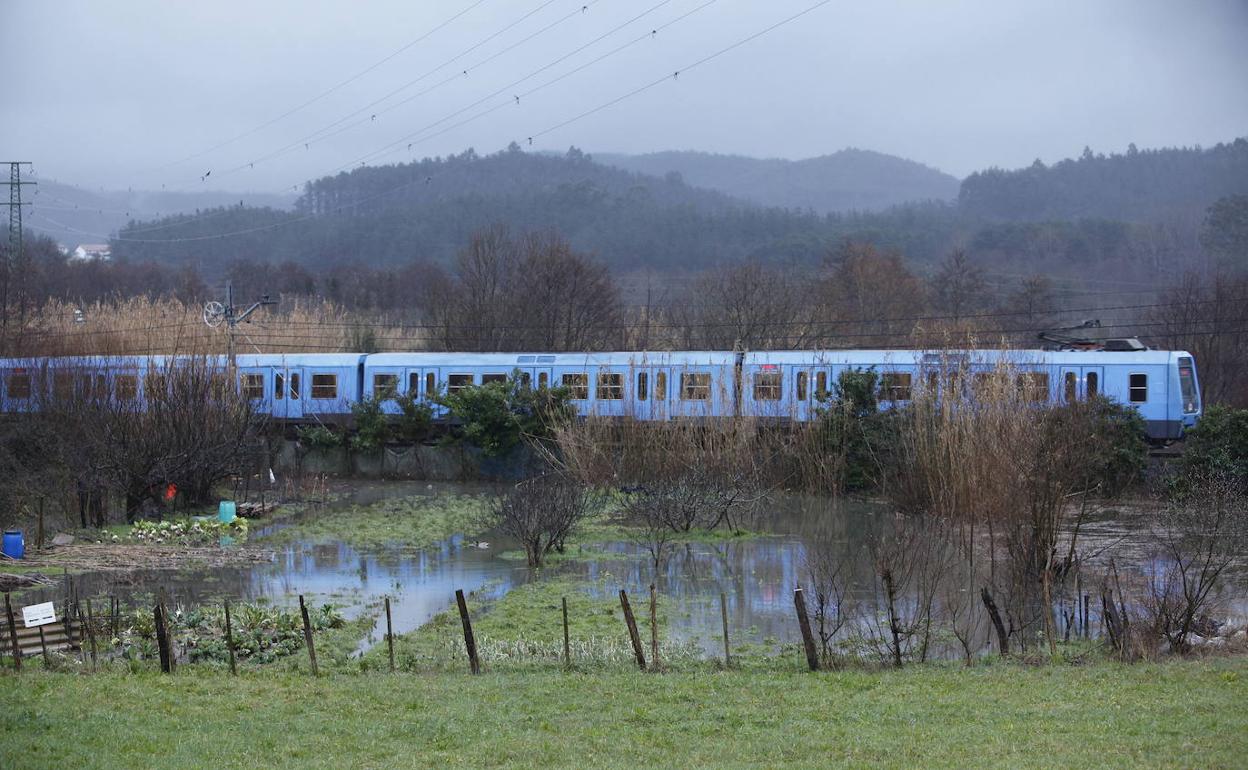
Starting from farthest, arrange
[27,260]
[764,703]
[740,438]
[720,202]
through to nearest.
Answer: [720,202] < [27,260] < [740,438] < [764,703]

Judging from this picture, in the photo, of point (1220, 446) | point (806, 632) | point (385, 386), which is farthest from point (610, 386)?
point (806, 632)

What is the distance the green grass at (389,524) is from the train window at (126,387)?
5.32 m

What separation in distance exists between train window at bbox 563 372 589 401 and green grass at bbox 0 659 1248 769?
74.5 ft

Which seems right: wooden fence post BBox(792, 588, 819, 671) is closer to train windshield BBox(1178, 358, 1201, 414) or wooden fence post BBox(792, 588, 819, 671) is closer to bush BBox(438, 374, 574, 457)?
bush BBox(438, 374, 574, 457)

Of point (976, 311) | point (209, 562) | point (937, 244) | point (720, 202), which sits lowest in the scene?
point (209, 562)

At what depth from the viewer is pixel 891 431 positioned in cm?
2869

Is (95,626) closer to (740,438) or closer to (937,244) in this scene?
(740,438)

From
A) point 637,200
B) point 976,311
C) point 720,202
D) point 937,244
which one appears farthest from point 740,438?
point 720,202

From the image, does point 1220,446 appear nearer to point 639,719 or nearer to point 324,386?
point 639,719

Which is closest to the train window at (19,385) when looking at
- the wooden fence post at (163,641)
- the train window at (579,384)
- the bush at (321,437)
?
the bush at (321,437)

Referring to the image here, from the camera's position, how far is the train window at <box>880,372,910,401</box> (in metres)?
30.4

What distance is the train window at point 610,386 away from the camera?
113 ft

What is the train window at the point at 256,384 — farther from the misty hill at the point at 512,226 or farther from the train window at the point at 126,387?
the misty hill at the point at 512,226

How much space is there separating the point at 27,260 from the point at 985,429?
53.0 m
